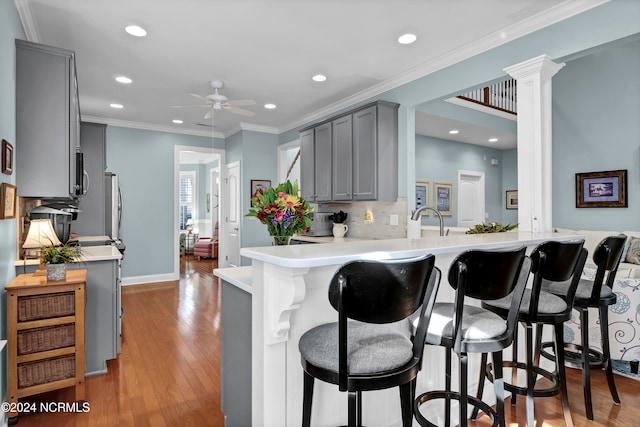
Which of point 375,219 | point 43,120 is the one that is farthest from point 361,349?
point 375,219

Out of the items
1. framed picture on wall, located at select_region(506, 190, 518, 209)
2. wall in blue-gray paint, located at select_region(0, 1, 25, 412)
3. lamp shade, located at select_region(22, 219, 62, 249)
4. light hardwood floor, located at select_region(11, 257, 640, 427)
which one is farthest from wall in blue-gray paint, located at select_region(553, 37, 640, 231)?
wall in blue-gray paint, located at select_region(0, 1, 25, 412)

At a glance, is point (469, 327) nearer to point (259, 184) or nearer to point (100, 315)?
point (100, 315)

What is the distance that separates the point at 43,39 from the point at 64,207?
1.45 metres

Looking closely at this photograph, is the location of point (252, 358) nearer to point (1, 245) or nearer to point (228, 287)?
point (228, 287)

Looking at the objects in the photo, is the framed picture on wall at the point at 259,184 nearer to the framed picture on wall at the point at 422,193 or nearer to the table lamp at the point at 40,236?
the framed picture on wall at the point at 422,193

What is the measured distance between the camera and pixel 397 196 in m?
4.11

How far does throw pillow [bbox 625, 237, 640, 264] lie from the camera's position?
3.61 m

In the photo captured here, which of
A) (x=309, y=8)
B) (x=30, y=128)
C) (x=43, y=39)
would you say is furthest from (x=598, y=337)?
(x=43, y=39)

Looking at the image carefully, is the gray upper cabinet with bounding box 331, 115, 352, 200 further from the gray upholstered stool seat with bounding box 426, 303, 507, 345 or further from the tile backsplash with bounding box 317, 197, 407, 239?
the gray upholstered stool seat with bounding box 426, 303, 507, 345

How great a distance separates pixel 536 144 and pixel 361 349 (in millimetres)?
2325

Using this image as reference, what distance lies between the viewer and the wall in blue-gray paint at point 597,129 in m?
4.11

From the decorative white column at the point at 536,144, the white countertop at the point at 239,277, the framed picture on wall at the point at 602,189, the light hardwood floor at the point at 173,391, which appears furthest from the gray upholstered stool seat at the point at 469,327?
the framed picture on wall at the point at 602,189

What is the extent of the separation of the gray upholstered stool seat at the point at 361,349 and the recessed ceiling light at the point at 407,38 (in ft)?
8.57

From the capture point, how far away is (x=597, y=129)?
439 centimetres
